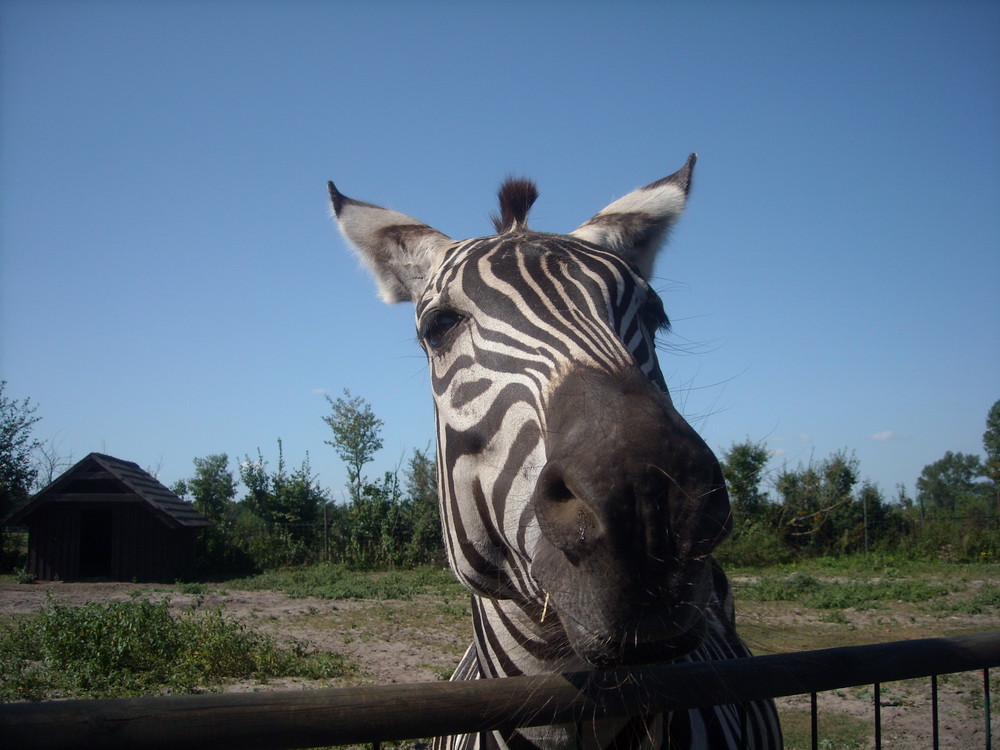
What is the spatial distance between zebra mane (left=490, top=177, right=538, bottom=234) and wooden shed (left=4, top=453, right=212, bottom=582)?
23.5m

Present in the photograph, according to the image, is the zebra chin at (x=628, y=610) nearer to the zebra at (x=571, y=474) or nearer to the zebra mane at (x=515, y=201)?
the zebra at (x=571, y=474)

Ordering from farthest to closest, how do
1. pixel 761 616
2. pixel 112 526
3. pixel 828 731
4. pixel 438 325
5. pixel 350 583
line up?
pixel 112 526
pixel 350 583
pixel 828 731
pixel 761 616
pixel 438 325

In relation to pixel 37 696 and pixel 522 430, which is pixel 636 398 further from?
pixel 37 696

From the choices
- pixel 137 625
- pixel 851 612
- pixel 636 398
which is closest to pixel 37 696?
pixel 137 625

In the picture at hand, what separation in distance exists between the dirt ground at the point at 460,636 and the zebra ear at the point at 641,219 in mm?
1796

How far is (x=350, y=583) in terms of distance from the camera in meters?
19.9

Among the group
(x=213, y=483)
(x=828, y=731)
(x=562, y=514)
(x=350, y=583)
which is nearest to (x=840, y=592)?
(x=828, y=731)

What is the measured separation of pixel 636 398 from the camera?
163 centimetres

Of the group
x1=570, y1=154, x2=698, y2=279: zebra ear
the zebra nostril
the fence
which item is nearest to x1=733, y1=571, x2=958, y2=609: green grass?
x1=570, y1=154, x2=698, y2=279: zebra ear

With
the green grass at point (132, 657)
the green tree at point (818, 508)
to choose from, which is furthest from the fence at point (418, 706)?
the green tree at point (818, 508)

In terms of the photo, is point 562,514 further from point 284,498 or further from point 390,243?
point 284,498

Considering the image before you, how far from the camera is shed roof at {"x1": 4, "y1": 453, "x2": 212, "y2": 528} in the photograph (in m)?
22.9

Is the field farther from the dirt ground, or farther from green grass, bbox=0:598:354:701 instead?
green grass, bbox=0:598:354:701

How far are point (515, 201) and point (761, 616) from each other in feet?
12.0
